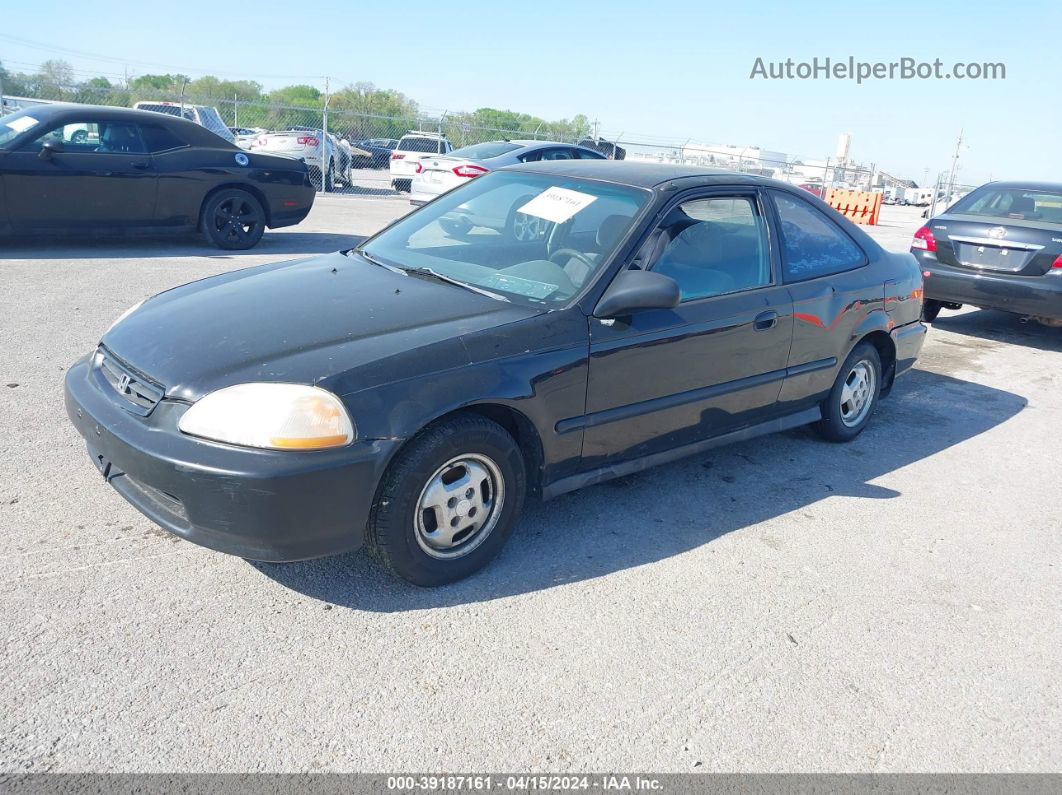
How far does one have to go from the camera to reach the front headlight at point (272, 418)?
2.88m

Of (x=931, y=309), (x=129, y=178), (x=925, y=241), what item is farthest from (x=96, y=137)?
(x=931, y=309)

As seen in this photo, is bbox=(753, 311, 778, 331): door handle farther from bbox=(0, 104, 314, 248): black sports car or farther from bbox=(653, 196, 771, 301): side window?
bbox=(0, 104, 314, 248): black sports car

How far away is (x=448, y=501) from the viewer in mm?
3281

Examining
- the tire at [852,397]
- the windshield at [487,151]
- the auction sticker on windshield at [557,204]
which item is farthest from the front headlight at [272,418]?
the windshield at [487,151]

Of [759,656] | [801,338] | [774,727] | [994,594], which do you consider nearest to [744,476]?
[801,338]

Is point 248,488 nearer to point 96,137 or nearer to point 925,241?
point 96,137

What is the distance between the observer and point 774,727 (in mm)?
2742

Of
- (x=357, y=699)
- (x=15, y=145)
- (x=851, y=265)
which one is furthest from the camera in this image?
(x=15, y=145)

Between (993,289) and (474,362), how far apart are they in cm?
673

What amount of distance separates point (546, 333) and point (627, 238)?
26.9 inches

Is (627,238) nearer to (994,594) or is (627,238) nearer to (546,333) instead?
(546,333)

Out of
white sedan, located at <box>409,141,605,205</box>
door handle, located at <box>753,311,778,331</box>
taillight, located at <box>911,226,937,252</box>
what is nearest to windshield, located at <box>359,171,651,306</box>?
door handle, located at <box>753,311,778,331</box>

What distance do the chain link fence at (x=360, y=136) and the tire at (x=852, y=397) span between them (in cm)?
571

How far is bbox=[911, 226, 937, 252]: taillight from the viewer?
878 cm
